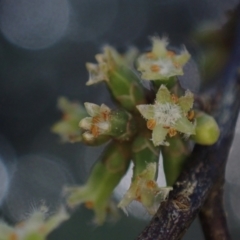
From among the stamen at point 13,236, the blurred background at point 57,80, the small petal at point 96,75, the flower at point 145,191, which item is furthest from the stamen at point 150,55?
the blurred background at point 57,80

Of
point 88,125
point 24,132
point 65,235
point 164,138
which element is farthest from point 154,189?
point 24,132

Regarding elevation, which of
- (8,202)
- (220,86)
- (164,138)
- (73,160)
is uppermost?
(73,160)

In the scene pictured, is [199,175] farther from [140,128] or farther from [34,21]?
[34,21]

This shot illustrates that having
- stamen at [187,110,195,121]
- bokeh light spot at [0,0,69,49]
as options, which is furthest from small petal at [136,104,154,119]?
bokeh light spot at [0,0,69,49]

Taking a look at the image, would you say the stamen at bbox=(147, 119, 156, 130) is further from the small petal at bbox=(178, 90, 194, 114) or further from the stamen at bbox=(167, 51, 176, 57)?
the stamen at bbox=(167, 51, 176, 57)

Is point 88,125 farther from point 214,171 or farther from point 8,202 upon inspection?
point 8,202

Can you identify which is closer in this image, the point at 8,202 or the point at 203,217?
the point at 203,217

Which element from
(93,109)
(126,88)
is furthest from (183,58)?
(93,109)
